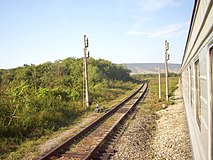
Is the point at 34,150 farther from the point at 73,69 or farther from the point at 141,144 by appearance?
the point at 73,69

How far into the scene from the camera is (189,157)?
6535 mm

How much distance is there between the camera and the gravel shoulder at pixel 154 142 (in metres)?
6.94

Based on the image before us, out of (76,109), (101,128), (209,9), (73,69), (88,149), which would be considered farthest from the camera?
(73,69)

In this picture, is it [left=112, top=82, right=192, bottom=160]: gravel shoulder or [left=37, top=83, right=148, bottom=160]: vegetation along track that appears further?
[left=37, top=83, right=148, bottom=160]: vegetation along track

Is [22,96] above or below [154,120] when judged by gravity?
above

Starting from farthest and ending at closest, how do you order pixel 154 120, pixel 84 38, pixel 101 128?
pixel 84 38 < pixel 154 120 < pixel 101 128

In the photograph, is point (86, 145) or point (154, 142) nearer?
point (86, 145)

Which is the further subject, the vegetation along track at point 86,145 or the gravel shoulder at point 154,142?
the vegetation along track at point 86,145

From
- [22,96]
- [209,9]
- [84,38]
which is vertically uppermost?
[84,38]

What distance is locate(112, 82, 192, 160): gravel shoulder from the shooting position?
6.94m

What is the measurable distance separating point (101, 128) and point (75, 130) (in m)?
1.15

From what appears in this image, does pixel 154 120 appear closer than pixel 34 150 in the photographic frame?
No

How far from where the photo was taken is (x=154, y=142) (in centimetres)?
855

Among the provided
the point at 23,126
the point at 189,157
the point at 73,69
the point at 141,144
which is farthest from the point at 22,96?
the point at 73,69
